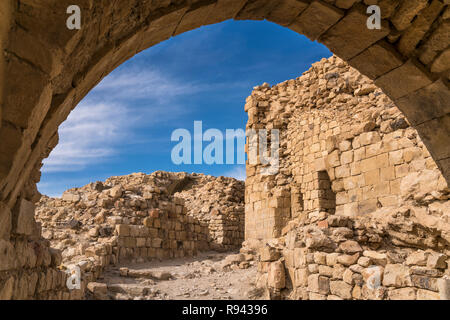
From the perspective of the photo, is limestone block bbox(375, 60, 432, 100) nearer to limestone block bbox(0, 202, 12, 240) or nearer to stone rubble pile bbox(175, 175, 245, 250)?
limestone block bbox(0, 202, 12, 240)

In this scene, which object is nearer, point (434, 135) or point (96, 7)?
point (96, 7)

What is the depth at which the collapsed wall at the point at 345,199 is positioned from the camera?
4.91m

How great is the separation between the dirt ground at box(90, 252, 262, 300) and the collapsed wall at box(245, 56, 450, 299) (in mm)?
850

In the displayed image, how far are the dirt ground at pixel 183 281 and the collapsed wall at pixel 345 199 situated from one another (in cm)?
85

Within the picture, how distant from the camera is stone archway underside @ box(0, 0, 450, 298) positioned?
1.62 metres

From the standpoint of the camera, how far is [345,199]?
8102 millimetres

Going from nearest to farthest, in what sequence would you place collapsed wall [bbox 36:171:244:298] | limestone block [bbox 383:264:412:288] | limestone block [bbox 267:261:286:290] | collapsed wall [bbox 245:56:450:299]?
limestone block [bbox 383:264:412:288]
collapsed wall [bbox 245:56:450:299]
limestone block [bbox 267:261:286:290]
collapsed wall [bbox 36:171:244:298]

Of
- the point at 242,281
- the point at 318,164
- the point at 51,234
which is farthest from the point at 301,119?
the point at 51,234

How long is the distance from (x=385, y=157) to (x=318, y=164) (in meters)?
2.60

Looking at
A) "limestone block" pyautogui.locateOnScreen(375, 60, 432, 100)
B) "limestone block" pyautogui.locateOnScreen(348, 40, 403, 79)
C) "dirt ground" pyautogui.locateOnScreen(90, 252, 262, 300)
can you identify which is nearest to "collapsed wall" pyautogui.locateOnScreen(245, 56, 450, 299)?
"dirt ground" pyautogui.locateOnScreen(90, 252, 262, 300)

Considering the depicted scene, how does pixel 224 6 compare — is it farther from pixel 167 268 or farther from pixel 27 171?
pixel 167 268

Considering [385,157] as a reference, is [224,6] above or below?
above
